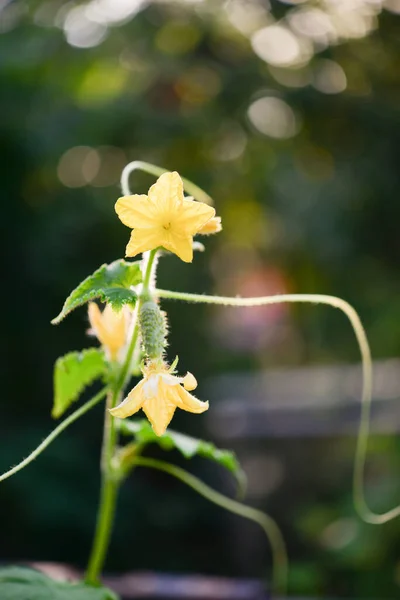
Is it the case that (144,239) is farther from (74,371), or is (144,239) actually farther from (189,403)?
Result: (74,371)

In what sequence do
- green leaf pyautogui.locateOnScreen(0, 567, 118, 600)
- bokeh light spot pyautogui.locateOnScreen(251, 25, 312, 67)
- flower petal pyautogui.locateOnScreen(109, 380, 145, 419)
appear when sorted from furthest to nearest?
bokeh light spot pyautogui.locateOnScreen(251, 25, 312, 67)
green leaf pyautogui.locateOnScreen(0, 567, 118, 600)
flower petal pyautogui.locateOnScreen(109, 380, 145, 419)

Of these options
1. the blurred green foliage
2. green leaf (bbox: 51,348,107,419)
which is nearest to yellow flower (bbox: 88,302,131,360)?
green leaf (bbox: 51,348,107,419)

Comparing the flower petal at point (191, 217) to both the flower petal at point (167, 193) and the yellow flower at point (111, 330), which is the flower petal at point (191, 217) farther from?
the yellow flower at point (111, 330)

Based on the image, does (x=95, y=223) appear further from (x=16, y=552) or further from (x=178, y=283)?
(x=16, y=552)

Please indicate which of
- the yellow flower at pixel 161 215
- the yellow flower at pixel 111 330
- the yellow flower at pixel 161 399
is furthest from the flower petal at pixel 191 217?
the yellow flower at pixel 111 330

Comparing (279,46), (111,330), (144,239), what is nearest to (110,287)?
(144,239)

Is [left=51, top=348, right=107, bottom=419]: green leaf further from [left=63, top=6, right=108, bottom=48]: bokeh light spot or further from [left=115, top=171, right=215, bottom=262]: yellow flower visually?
[left=63, top=6, right=108, bottom=48]: bokeh light spot
